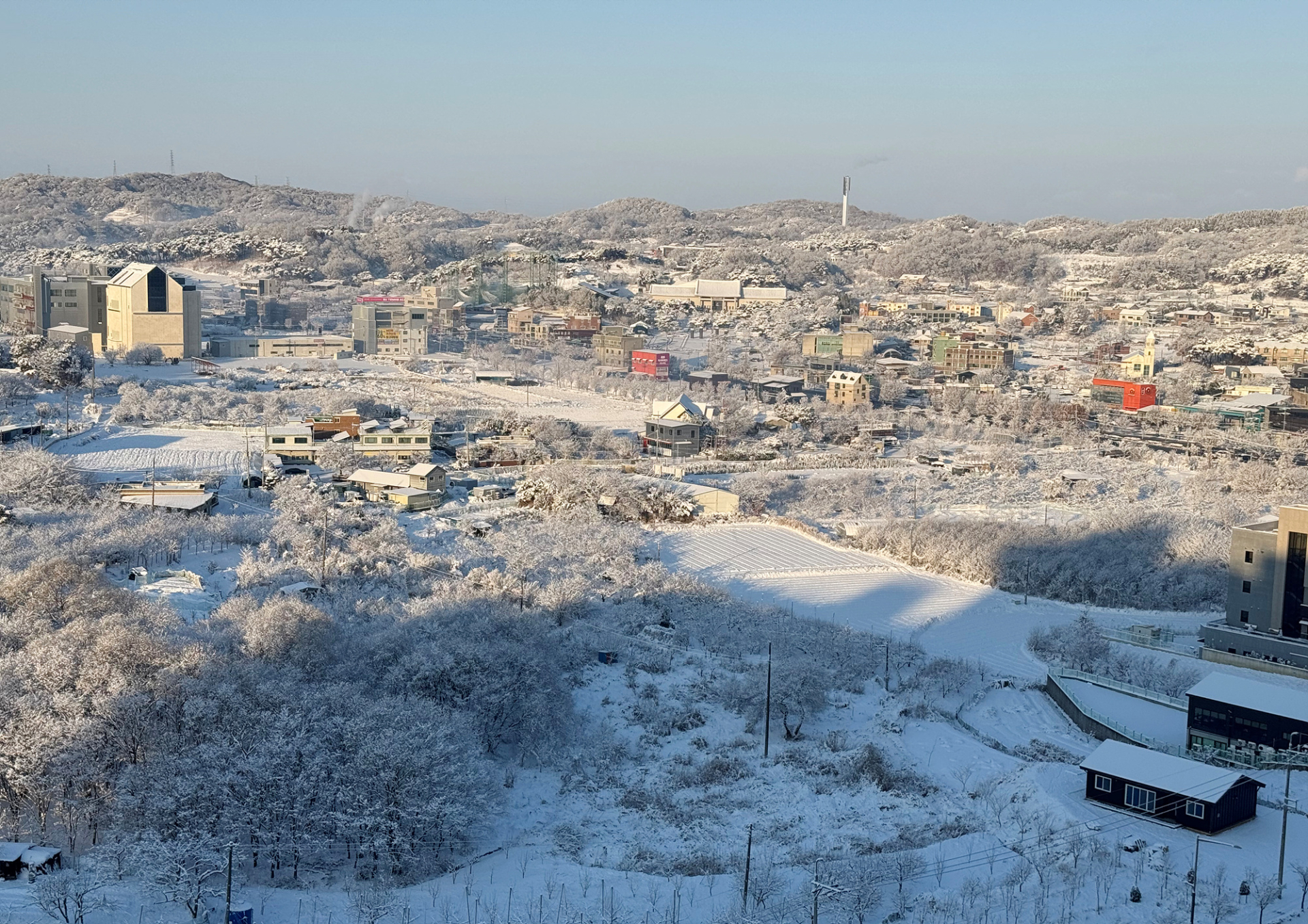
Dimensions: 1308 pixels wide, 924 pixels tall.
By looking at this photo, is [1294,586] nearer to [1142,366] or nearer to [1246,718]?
[1246,718]

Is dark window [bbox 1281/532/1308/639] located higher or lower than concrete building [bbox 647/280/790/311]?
lower

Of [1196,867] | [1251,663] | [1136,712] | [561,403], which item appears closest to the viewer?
[1196,867]

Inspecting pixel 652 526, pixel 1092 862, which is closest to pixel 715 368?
pixel 652 526

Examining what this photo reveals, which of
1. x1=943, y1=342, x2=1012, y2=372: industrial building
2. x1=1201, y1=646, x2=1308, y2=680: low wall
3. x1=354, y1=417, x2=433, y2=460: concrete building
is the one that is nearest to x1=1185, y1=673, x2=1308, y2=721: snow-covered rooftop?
x1=1201, y1=646, x2=1308, y2=680: low wall

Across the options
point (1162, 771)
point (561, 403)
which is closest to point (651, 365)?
point (561, 403)

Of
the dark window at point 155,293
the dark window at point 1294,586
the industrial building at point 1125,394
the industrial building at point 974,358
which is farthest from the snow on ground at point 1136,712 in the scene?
the dark window at point 155,293

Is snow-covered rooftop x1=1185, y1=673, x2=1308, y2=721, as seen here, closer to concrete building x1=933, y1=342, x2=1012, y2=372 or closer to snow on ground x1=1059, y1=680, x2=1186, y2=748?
snow on ground x1=1059, y1=680, x2=1186, y2=748
